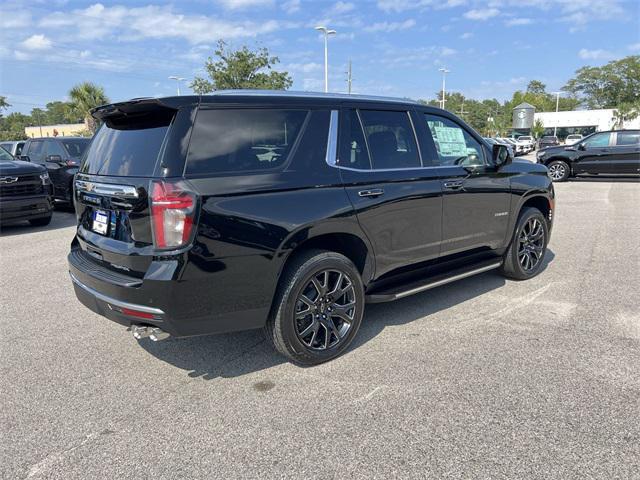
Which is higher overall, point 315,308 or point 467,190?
point 467,190

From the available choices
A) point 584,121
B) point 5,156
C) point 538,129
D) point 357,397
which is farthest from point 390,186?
point 584,121

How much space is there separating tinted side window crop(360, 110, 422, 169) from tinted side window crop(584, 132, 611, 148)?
14296 mm

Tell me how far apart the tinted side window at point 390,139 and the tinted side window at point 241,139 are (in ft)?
2.23

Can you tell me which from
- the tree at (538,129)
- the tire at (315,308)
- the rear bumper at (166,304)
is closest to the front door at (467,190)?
the tire at (315,308)

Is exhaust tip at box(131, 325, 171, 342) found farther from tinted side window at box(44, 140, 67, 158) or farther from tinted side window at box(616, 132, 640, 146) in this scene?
tinted side window at box(616, 132, 640, 146)

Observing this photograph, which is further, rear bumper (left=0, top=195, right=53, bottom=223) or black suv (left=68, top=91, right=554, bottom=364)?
rear bumper (left=0, top=195, right=53, bottom=223)

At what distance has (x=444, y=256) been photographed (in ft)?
14.3

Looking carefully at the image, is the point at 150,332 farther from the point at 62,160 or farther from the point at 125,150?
the point at 62,160

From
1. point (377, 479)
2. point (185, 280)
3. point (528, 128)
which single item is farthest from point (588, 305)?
point (528, 128)

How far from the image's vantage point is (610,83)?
87688 mm

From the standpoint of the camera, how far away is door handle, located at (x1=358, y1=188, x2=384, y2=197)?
140 inches

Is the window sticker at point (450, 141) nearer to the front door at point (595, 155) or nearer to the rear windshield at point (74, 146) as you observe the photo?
the rear windshield at point (74, 146)

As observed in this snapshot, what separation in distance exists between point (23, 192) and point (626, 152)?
16487 millimetres

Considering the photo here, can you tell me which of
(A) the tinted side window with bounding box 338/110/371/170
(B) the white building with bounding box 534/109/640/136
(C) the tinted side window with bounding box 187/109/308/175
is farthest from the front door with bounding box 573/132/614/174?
(B) the white building with bounding box 534/109/640/136
